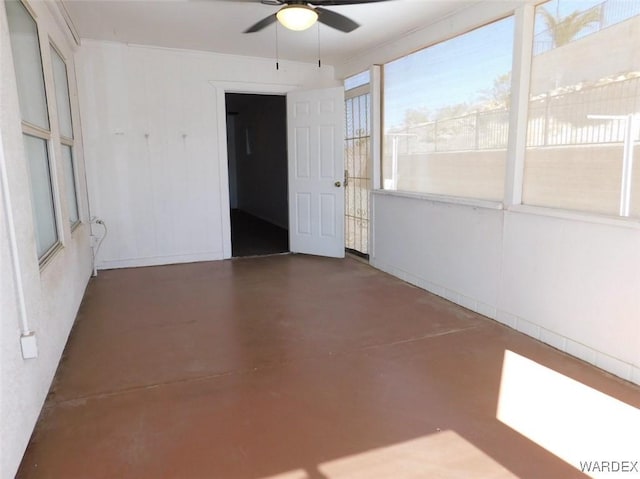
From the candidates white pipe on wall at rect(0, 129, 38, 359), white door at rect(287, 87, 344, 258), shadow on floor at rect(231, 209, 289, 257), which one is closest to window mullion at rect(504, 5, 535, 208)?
white door at rect(287, 87, 344, 258)

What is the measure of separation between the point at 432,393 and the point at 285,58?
14.4 feet

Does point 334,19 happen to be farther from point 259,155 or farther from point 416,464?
point 259,155

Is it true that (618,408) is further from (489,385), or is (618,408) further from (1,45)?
(1,45)

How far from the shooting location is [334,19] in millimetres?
3123

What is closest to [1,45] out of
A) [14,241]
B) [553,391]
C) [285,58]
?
[14,241]

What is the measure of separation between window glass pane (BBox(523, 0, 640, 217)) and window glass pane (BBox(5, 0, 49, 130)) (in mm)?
3220

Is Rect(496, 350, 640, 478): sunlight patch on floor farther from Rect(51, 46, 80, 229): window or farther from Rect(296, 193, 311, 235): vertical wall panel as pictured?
Rect(51, 46, 80, 229): window

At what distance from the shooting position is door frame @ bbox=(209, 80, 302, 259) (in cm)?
516

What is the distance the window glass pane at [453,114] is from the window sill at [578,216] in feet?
Result: 1.11

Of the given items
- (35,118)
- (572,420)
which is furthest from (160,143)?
(572,420)

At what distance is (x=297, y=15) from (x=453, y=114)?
1.65 m

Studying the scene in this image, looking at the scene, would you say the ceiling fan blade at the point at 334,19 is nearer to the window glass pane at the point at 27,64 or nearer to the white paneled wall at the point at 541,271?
the white paneled wall at the point at 541,271

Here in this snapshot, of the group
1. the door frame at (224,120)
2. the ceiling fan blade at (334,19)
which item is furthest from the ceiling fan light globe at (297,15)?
the door frame at (224,120)

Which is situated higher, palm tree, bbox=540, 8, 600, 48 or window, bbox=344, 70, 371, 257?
palm tree, bbox=540, 8, 600, 48
